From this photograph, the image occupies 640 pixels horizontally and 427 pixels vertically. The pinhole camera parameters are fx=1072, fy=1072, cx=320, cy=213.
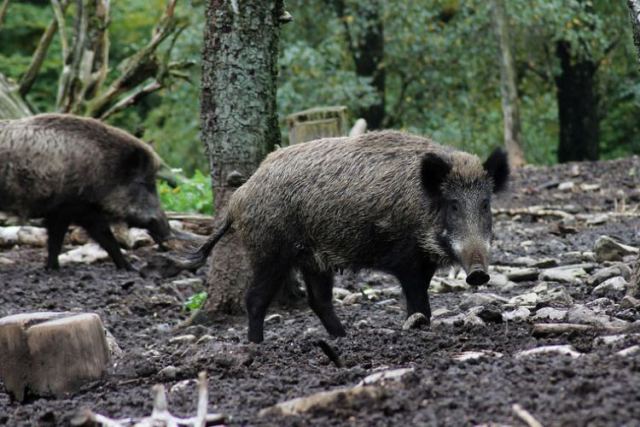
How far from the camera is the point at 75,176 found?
32.7 ft

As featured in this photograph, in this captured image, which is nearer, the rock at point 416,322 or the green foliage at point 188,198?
the rock at point 416,322

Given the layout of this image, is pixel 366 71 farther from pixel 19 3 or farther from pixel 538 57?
pixel 19 3

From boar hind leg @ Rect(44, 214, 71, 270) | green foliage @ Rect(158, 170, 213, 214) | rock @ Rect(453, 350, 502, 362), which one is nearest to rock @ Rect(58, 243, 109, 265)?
boar hind leg @ Rect(44, 214, 71, 270)

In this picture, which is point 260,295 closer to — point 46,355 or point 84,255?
point 46,355

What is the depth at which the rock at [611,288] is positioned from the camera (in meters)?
6.36

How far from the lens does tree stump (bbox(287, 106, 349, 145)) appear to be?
10.2m

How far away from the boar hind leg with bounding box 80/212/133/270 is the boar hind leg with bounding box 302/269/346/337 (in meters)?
4.15

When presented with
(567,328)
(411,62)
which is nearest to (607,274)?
(567,328)

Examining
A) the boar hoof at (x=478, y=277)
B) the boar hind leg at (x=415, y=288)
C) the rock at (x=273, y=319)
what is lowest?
the rock at (x=273, y=319)

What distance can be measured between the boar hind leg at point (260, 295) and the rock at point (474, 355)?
1.72 m

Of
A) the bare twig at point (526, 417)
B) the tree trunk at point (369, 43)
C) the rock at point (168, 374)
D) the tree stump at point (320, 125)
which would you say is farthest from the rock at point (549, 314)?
the tree trunk at point (369, 43)

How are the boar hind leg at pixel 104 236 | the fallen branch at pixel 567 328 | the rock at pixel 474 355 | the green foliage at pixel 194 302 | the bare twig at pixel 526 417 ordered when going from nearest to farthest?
the bare twig at pixel 526 417 → the rock at pixel 474 355 → the fallen branch at pixel 567 328 → the green foliage at pixel 194 302 → the boar hind leg at pixel 104 236

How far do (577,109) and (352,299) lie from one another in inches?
670

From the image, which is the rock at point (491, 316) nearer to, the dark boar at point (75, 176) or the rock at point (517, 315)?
the rock at point (517, 315)
